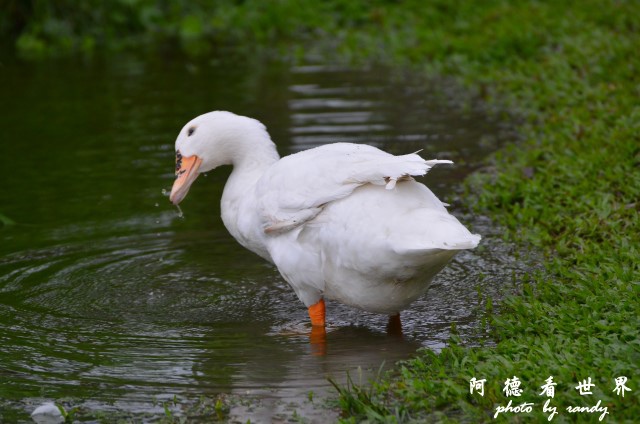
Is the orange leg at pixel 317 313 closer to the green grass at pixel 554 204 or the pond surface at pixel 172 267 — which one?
the pond surface at pixel 172 267

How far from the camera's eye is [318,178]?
516 centimetres

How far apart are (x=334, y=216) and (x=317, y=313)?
2.11 ft

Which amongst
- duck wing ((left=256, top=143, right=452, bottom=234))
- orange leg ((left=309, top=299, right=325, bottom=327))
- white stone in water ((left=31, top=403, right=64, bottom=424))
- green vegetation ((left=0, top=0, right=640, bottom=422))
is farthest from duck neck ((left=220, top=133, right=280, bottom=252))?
white stone in water ((left=31, top=403, right=64, bottom=424))

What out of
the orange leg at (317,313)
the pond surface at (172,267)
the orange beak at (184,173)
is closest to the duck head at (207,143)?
the orange beak at (184,173)

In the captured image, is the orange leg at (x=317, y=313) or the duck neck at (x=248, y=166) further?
the duck neck at (x=248, y=166)

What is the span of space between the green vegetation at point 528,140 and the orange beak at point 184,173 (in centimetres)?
165

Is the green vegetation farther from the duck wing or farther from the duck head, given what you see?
the duck head

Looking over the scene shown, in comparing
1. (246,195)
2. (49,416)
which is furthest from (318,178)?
(49,416)

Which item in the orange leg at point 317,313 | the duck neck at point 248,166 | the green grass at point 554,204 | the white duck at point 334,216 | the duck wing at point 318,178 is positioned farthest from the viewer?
the duck neck at point 248,166

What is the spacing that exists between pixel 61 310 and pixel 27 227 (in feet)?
5.95

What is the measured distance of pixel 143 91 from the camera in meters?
12.2

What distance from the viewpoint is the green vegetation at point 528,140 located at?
14.2 ft

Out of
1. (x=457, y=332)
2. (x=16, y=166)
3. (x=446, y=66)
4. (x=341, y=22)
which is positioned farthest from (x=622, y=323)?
(x=341, y=22)

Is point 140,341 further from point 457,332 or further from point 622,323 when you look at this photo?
point 622,323
